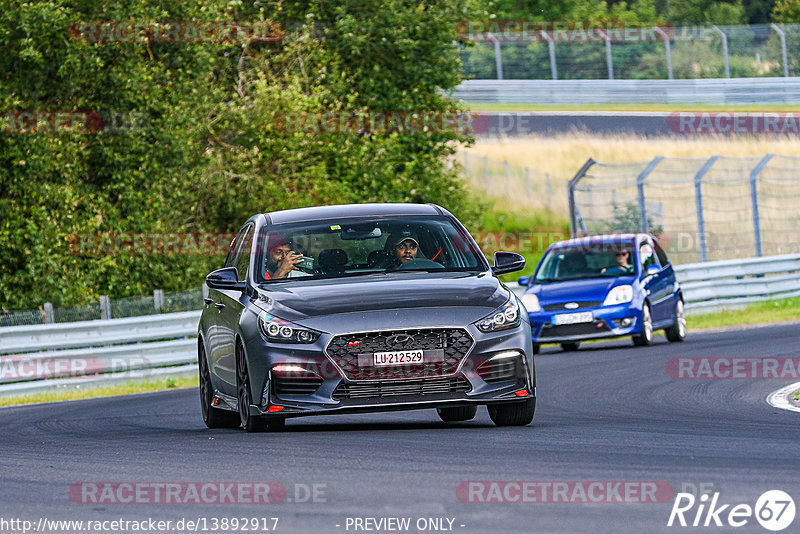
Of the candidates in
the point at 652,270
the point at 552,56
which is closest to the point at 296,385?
the point at 652,270

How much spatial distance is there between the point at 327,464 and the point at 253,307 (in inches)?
93.0

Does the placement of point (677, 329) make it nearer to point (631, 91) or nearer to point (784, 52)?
point (784, 52)

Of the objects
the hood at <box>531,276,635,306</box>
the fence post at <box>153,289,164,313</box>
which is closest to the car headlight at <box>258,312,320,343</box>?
the hood at <box>531,276,635,306</box>

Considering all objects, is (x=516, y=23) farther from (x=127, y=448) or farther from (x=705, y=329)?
(x=127, y=448)

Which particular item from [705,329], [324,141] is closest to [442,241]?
[705,329]

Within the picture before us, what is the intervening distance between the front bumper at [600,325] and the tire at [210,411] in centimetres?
970

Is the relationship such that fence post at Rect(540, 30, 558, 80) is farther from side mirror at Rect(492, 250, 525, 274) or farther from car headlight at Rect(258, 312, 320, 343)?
car headlight at Rect(258, 312, 320, 343)

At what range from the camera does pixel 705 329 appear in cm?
2673

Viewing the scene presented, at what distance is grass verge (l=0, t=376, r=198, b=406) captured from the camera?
2080 centimetres

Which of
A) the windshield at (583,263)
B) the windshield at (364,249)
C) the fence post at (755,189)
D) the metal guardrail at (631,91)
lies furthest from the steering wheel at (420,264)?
the metal guardrail at (631,91)

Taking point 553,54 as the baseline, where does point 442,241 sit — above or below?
above

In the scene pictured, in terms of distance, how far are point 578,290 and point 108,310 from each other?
21.8ft

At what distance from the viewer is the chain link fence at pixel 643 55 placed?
53438mm

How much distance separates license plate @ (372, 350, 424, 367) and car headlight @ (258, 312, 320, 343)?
1.36 ft
